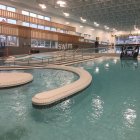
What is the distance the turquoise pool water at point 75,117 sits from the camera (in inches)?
138

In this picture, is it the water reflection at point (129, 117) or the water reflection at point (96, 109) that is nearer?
the water reflection at point (129, 117)

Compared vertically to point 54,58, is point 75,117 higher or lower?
lower

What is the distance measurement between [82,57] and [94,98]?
1316 centimetres

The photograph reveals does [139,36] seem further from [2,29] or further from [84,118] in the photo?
[84,118]

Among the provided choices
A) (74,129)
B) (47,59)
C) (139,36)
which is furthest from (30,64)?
(139,36)

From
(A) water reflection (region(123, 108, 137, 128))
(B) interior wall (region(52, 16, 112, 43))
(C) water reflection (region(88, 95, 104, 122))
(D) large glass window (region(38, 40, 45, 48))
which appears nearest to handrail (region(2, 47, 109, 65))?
(D) large glass window (region(38, 40, 45, 48))

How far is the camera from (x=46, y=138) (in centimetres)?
334

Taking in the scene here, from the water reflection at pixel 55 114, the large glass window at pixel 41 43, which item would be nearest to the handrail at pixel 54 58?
the large glass window at pixel 41 43

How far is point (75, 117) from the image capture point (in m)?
4.37

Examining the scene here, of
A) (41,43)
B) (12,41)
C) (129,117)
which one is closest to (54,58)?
(12,41)

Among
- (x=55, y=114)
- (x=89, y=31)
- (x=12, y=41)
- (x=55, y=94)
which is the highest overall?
(x=89, y=31)

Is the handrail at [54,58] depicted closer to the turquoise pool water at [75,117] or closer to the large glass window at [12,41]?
the large glass window at [12,41]

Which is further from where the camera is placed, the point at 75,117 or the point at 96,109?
the point at 96,109

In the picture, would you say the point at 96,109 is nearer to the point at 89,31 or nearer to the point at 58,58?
the point at 58,58
